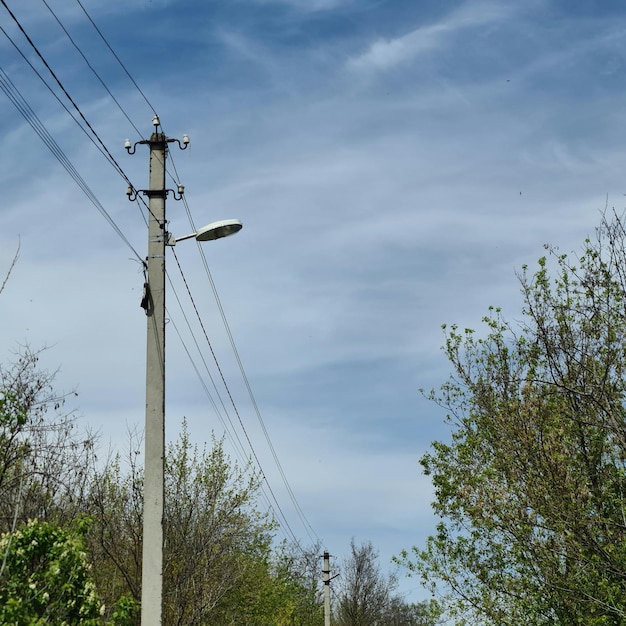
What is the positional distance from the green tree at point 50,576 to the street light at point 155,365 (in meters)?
1.37

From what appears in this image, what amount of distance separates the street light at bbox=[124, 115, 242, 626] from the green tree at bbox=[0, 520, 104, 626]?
4.51 feet

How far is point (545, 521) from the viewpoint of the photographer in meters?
17.6

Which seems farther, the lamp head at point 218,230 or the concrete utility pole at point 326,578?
the concrete utility pole at point 326,578

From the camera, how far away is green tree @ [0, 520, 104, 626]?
1026 centimetres

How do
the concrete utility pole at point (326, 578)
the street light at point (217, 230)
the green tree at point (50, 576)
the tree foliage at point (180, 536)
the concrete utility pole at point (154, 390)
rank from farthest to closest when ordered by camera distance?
the concrete utility pole at point (326, 578) < the tree foliage at point (180, 536) < the street light at point (217, 230) < the green tree at point (50, 576) < the concrete utility pole at point (154, 390)

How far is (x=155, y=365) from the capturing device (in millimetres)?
10211

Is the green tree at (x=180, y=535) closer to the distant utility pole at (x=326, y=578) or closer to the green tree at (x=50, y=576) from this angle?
the green tree at (x=50, y=576)

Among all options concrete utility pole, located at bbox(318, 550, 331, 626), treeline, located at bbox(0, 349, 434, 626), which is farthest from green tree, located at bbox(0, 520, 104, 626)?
concrete utility pole, located at bbox(318, 550, 331, 626)

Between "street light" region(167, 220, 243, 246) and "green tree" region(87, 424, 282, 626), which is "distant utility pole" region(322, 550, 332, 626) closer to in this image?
"green tree" region(87, 424, 282, 626)

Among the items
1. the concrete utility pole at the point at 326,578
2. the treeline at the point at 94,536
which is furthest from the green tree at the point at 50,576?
the concrete utility pole at the point at 326,578

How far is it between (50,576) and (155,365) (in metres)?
2.65

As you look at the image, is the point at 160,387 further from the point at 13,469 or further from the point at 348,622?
the point at 348,622

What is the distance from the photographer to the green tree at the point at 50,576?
33.7ft

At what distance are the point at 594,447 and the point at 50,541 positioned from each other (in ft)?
36.9
